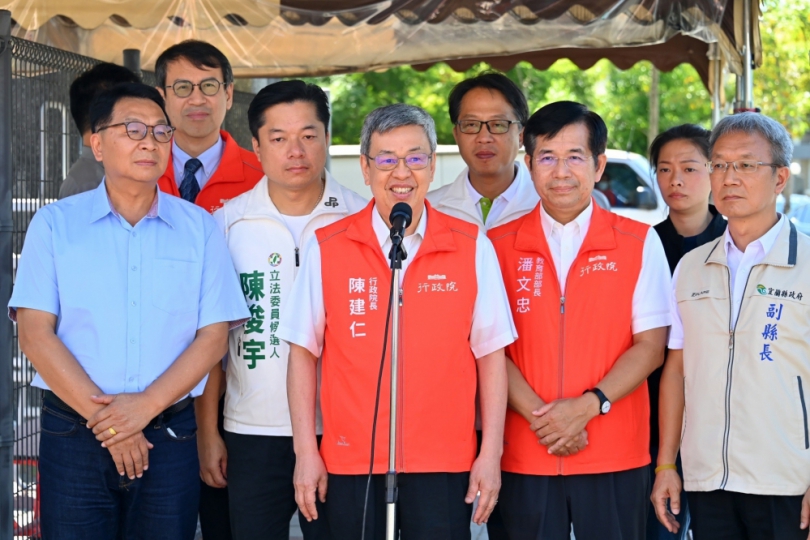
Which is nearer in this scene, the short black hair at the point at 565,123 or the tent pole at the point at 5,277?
the short black hair at the point at 565,123

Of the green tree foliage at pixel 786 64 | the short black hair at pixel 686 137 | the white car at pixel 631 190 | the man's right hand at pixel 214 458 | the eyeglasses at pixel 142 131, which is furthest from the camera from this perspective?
the green tree foliage at pixel 786 64

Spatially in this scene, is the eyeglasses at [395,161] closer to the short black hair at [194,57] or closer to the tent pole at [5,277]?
the short black hair at [194,57]

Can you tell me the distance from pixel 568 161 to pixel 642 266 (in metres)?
0.44

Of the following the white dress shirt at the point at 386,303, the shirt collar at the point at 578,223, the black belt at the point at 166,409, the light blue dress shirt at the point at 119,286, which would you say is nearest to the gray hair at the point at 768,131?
the shirt collar at the point at 578,223

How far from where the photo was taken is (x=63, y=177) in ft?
13.9

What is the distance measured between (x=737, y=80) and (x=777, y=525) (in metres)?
3.32

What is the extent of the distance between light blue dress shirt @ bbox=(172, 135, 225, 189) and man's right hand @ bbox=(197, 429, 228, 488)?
110 centimetres

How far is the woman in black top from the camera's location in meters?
3.75

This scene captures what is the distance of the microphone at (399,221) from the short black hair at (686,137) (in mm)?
1666

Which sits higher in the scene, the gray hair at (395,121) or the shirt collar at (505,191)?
the gray hair at (395,121)

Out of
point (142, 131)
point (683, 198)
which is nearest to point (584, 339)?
point (683, 198)

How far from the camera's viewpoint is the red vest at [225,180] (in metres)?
3.75

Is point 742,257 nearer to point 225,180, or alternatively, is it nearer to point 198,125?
point 225,180

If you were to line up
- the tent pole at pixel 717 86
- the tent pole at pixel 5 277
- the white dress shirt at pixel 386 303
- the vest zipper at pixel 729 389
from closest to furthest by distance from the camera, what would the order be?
the vest zipper at pixel 729 389 < the white dress shirt at pixel 386 303 < the tent pole at pixel 5 277 < the tent pole at pixel 717 86
